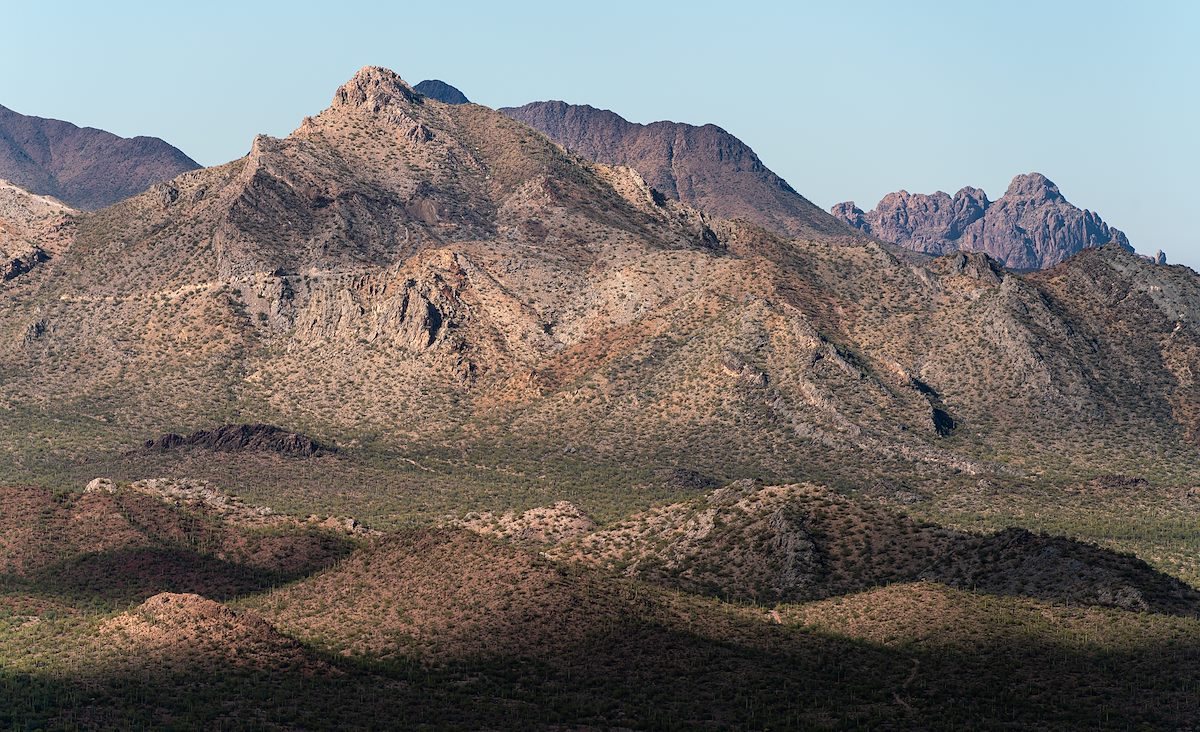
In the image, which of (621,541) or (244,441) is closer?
(621,541)

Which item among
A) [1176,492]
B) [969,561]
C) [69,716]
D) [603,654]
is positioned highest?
[1176,492]

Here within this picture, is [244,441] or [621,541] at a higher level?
[244,441]

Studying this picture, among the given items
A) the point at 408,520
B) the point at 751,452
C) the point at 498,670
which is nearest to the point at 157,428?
the point at 408,520

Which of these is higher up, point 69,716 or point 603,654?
point 603,654

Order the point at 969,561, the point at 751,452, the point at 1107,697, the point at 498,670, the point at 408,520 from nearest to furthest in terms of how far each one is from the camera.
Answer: the point at 1107,697 → the point at 498,670 → the point at 969,561 → the point at 408,520 → the point at 751,452

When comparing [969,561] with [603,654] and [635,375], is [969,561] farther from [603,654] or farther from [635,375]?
[635,375]

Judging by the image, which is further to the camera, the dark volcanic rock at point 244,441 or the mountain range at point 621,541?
the dark volcanic rock at point 244,441

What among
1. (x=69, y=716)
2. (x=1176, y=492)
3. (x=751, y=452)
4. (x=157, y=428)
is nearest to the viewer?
(x=69, y=716)

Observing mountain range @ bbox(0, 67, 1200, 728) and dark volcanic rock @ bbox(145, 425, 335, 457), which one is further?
dark volcanic rock @ bbox(145, 425, 335, 457)
